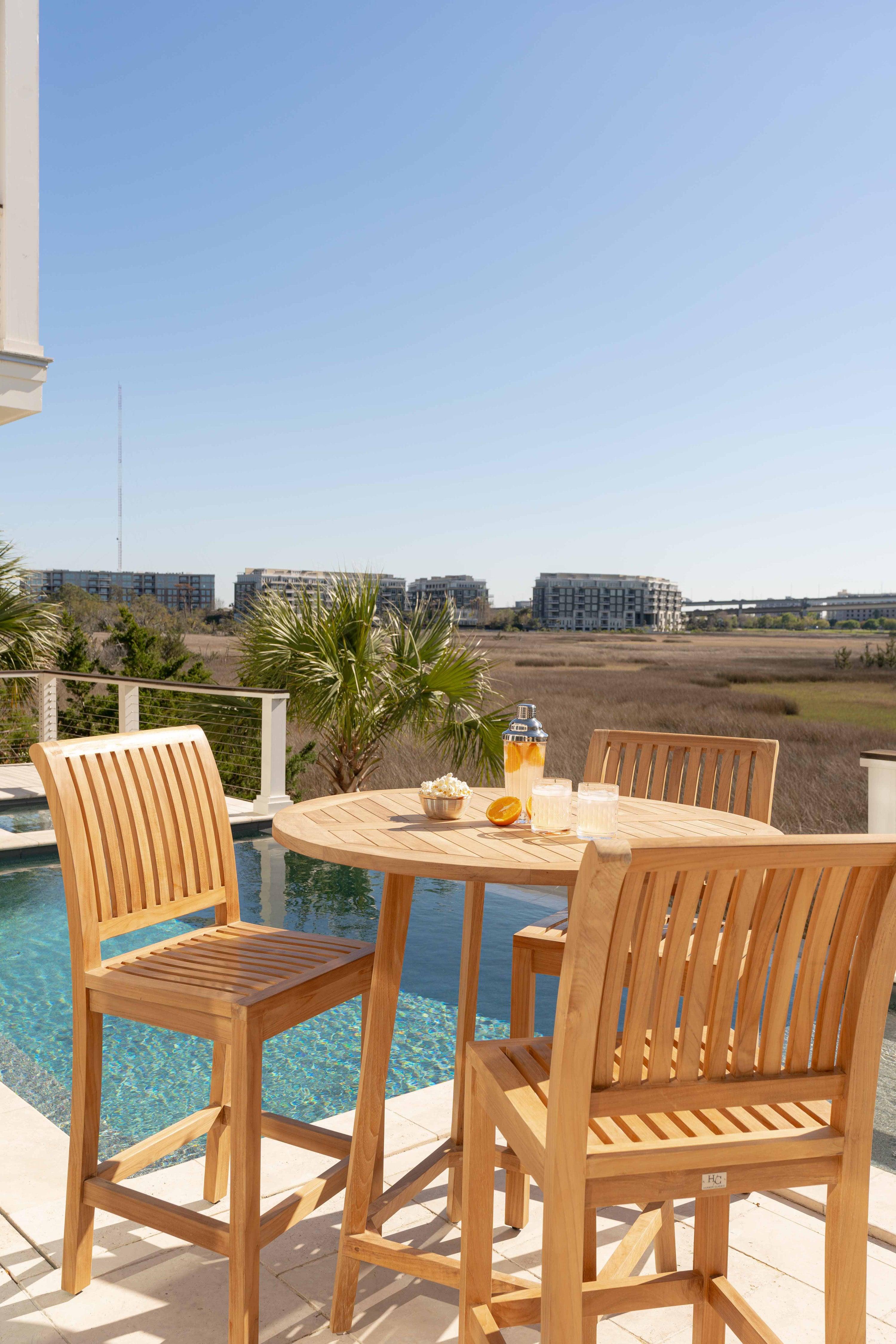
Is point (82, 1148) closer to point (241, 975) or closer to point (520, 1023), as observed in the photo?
point (241, 975)

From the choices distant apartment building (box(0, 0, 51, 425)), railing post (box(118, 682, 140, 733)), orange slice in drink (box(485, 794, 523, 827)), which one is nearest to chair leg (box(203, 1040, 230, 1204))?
orange slice in drink (box(485, 794, 523, 827))

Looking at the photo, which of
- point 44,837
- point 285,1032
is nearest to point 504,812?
point 285,1032

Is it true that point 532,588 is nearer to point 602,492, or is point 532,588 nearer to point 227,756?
point 602,492

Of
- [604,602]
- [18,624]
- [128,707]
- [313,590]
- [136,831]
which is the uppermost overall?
[604,602]

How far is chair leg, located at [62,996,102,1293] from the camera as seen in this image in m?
1.57

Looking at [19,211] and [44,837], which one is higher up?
[19,211]

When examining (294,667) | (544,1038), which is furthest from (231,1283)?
(294,667)

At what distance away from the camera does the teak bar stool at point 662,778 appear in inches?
74.2

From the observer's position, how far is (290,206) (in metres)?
12.8

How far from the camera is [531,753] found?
1838 millimetres

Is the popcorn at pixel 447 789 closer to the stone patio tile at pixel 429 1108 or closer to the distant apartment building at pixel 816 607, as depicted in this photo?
the stone patio tile at pixel 429 1108

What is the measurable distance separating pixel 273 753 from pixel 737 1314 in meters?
5.24

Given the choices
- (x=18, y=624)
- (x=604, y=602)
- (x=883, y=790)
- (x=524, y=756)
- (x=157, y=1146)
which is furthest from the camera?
(x=604, y=602)

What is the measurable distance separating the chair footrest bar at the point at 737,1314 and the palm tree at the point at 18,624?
8.19m
